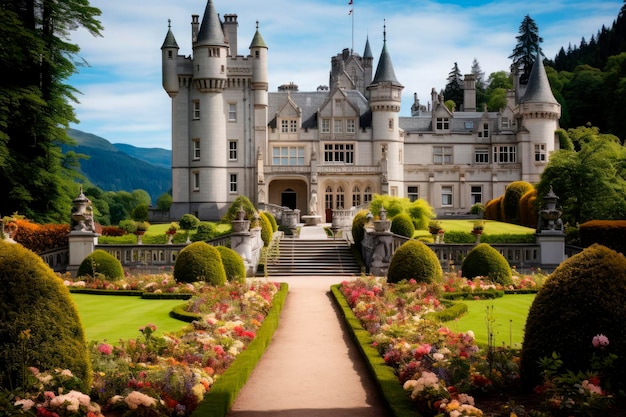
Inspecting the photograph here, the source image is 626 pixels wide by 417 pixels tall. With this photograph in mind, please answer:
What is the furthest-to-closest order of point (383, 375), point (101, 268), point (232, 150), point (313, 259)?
1. point (232, 150)
2. point (313, 259)
3. point (101, 268)
4. point (383, 375)

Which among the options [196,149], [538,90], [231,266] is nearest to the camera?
[231,266]

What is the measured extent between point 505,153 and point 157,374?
52016 mm

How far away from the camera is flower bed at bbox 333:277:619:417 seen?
282 inches

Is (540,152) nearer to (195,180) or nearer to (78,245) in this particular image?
(195,180)

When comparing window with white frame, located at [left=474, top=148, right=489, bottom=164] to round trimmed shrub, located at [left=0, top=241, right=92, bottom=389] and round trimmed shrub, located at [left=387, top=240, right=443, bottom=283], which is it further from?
round trimmed shrub, located at [left=0, top=241, right=92, bottom=389]

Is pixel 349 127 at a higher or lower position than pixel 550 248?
higher

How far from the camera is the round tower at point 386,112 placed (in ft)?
175

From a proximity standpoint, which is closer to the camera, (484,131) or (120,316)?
(120,316)

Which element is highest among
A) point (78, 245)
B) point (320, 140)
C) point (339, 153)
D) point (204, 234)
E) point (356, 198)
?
point (320, 140)

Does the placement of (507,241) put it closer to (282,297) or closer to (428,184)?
(282,297)

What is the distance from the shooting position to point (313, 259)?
29.6 m

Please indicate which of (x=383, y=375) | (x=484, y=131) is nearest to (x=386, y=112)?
(x=484, y=131)

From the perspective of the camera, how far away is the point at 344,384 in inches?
405

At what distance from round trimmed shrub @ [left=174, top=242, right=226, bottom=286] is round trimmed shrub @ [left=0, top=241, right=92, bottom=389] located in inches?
450
